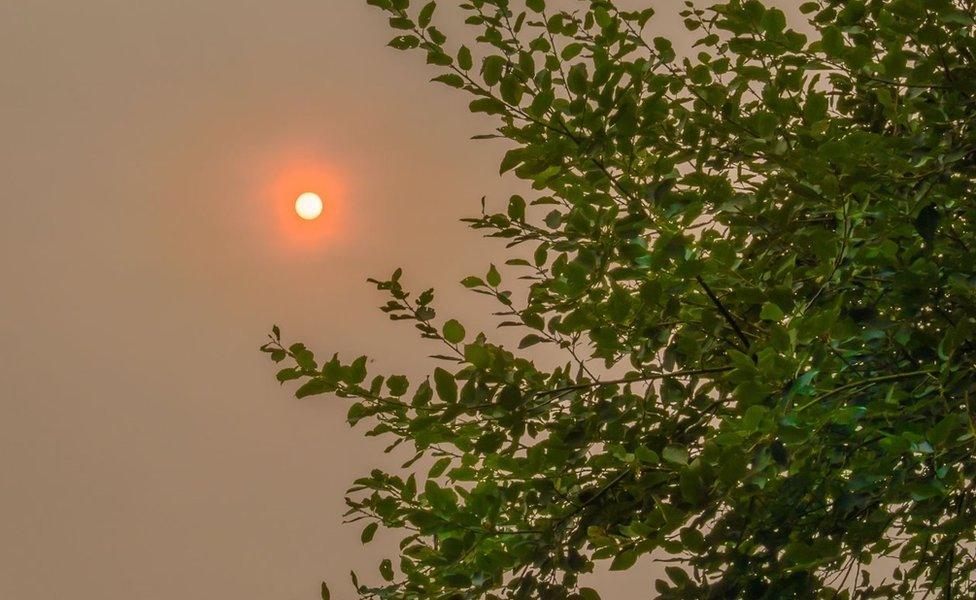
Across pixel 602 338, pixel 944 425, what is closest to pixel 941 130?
pixel 944 425

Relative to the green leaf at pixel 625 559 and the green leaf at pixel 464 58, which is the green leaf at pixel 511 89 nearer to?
the green leaf at pixel 464 58

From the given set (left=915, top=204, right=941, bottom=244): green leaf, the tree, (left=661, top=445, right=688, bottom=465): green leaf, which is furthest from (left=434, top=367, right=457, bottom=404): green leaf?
(left=915, top=204, right=941, bottom=244): green leaf

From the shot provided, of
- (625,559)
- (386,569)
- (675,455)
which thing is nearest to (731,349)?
(675,455)

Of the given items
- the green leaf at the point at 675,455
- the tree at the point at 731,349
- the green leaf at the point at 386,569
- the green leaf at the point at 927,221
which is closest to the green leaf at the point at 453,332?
the tree at the point at 731,349

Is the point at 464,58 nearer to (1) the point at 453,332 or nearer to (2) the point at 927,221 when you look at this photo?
(1) the point at 453,332

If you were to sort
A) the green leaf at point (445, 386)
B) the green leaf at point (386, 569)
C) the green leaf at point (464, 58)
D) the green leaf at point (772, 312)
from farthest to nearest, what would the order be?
the green leaf at point (386, 569), the green leaf at point (464, 58), the green leaf at point (445, 386), the green leaf at point (772, 312)

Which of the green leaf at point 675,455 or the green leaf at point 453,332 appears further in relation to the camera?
the green leaf at point 453,332

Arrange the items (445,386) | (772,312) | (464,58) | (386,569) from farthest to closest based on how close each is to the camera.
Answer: (386,569) → (464,58) → (445,386) → (772,312)

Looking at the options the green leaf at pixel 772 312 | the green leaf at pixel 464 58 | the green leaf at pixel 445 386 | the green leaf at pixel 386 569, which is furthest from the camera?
the green leaf at pixel 386 569

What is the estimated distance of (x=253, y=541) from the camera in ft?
17.3

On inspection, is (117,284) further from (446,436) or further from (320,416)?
(446,436)

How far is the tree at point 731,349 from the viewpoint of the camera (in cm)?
131

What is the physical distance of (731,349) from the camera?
1.53 meters

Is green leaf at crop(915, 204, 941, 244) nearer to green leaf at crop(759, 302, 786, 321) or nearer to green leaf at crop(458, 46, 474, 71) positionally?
A: green leaf at crop(759, 302, 786, 321)
